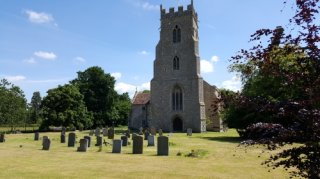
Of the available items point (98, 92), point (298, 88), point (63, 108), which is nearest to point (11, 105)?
point (63, 108)

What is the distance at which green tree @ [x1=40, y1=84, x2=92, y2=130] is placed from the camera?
47188 millimetres

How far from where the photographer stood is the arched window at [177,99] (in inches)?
1854

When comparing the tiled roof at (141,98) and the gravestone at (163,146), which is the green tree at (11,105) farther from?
the gravestone at (163,146)

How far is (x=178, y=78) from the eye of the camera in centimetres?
4731

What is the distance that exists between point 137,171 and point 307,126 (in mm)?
8039

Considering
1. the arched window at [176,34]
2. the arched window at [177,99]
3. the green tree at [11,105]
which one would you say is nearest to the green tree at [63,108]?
the green tree at [11,105]

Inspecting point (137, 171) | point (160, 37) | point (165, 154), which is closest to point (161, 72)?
point (160, 37)

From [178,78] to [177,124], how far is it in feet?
20.9

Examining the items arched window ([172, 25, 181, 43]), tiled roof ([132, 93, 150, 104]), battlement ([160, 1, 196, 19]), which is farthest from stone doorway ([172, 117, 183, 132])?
battlement ([160, 1, 196, 19])

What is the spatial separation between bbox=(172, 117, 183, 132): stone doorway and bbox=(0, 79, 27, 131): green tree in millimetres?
22574

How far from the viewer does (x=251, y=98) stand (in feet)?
15.9

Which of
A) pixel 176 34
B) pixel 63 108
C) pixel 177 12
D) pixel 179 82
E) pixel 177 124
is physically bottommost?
pixel 177 124

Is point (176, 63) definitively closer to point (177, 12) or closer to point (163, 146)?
point (177, 12)

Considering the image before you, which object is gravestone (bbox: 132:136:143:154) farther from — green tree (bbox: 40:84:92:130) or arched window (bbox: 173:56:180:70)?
green tree (bbox: 40:84:92:130)
